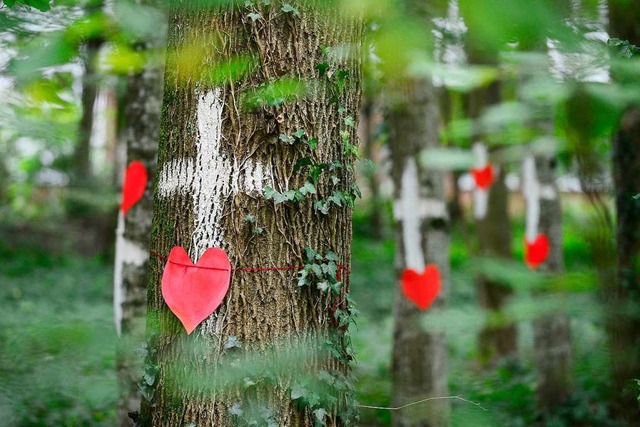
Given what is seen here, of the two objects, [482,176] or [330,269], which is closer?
[330,269]

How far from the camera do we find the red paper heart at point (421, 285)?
16.6 feet

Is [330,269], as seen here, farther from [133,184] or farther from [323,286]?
[133,184]

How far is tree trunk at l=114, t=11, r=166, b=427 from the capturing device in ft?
14.2

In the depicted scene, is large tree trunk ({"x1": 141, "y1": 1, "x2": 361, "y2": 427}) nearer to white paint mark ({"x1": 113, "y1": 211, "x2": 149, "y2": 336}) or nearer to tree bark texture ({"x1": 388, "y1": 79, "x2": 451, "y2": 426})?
white paint mark ({"x1": 113, "y1": 211, "x2": 149, "y2": 336})

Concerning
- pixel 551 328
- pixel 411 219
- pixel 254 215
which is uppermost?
pixel 411 219

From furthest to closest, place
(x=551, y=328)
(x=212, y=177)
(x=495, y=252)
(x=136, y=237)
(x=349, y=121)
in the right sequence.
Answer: (x=495, y=252) < (x=551, y=328) < (x=136, y=237) < (x=349, y=121) < (x=212, y=177)

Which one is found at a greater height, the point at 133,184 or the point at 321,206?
the point at 133,184

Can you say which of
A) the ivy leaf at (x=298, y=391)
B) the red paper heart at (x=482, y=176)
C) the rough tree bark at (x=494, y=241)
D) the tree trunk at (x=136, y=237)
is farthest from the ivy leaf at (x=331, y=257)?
the rough tree bark at (x=494, y=241)

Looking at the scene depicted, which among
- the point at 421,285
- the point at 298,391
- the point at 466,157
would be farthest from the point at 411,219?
the point at 466,157

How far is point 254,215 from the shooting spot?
2.20 metres

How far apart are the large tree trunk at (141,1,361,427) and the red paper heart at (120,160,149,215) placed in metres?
2.14

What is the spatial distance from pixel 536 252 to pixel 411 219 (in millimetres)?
1988

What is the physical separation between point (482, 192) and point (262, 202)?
7138 millimetres

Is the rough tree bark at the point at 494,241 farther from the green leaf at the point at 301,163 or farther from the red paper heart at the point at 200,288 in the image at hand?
the red paper heart at the point at 200,288
